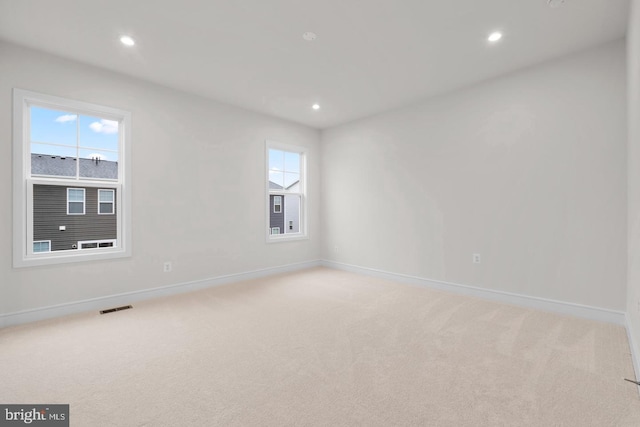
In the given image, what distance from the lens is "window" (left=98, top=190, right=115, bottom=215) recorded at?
345 cm

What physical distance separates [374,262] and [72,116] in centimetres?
443

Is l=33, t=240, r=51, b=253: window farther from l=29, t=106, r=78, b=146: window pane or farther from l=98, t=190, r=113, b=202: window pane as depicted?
l=29, t=106, r=78, b=146: window pane

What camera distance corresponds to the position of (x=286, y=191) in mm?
5152

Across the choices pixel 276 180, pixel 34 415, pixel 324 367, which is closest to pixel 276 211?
pixel 276 180

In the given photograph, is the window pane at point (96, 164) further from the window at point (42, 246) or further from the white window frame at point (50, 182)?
the window at point (42, 246)

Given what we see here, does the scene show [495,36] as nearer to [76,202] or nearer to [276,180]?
[276,180]

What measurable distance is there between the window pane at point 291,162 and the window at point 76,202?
301 cm

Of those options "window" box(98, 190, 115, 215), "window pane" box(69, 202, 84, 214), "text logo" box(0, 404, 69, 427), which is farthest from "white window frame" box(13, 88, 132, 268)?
"text logo" box(0, 404, 69, 427)

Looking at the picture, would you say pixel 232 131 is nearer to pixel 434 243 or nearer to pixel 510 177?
pixel 434 243

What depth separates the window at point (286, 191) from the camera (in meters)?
4.95

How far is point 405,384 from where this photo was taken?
1.79 meters

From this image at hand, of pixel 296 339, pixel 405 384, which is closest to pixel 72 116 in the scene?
pixel 296 339

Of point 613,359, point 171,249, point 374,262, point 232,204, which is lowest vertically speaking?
point 613,359

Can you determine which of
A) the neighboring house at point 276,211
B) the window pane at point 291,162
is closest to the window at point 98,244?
the neighboring house at point 276,211
